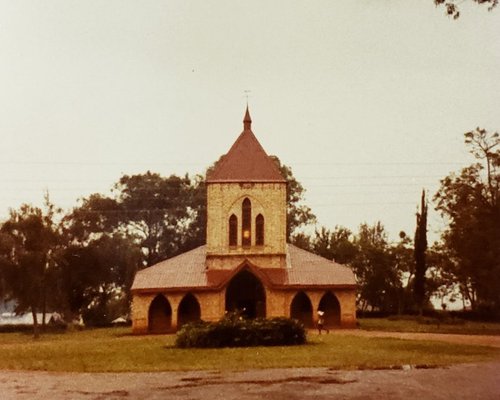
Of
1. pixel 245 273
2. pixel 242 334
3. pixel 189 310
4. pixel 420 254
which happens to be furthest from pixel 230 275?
pixel 420 254

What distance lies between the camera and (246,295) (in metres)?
43.1

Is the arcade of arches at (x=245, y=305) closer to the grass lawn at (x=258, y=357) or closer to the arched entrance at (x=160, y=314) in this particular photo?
the arched entrance at (x=160, y=314)

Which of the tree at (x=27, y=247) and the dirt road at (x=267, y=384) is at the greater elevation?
the tree at (x=27, y=247)

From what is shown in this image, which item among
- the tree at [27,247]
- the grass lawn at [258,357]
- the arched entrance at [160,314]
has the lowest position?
the grass lawn at [258,357]

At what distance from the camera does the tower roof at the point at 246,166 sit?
4391cm

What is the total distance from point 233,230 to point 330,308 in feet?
25.3

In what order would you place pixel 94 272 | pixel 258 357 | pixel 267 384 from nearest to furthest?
pixel 267 384, pixel 258 357, pixel 94 272

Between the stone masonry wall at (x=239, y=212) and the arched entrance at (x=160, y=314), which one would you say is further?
the stone masonry wall at (x=239, y=212)

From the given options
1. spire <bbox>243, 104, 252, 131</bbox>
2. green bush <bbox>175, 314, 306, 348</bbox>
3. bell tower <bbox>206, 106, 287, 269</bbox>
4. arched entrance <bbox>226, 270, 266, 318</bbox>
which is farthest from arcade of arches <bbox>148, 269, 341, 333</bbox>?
green bush <bbox>175, 314, 306, 348</bbox>

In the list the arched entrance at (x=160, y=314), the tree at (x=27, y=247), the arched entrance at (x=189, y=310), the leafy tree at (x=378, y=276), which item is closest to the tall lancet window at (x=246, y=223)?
the arched entrance at (x=189, y=310)

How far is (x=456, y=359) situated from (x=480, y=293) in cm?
3111

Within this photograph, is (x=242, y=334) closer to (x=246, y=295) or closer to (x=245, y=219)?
(x=246, y=295)

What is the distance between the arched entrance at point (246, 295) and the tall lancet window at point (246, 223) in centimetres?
236

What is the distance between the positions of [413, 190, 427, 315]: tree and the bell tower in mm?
13260
